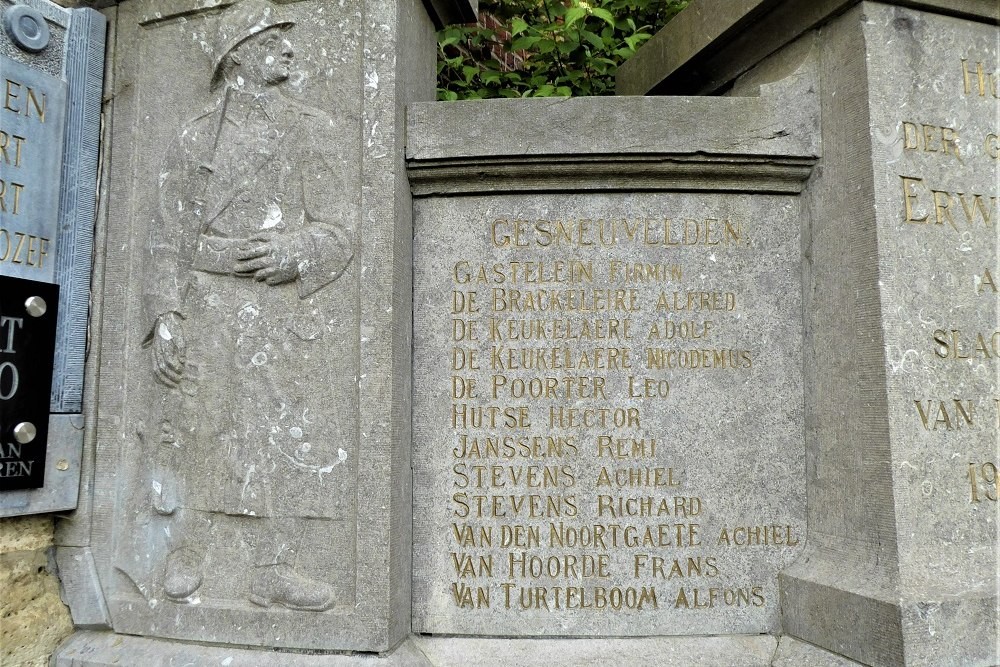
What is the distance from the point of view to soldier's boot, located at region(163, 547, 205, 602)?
2.77 metres

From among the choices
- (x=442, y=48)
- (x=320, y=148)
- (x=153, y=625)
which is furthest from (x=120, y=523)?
(x=442, y=48)

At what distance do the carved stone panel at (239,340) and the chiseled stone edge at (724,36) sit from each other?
173 cm

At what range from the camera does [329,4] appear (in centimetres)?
294

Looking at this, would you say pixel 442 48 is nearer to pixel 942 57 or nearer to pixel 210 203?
pixel 210 203

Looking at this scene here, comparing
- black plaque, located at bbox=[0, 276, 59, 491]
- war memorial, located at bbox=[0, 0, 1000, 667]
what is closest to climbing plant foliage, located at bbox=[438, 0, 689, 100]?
war memorial, located at bbox=[0, 0, 1000, 667]

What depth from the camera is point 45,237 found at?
2.92m

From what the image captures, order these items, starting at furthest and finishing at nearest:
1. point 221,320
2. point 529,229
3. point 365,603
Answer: point 529,229 → point 221,320 → point 365,603

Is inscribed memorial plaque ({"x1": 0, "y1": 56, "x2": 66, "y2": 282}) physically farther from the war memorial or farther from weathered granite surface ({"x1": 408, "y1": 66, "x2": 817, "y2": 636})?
weathered granite surface ({"x1": 408, "y1": 66, "x2": 817, "y2": 636})

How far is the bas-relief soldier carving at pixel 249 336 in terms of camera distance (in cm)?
276

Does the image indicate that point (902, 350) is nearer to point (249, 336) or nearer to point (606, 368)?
point (606, 368)

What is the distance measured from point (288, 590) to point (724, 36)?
315 centimetres

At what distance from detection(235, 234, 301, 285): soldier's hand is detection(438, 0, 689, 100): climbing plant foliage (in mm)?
2393

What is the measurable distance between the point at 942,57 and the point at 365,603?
3.18 m

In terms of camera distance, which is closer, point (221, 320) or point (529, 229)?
point (221, 320)
